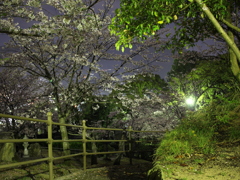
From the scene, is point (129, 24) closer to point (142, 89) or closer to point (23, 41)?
point (23, 41)

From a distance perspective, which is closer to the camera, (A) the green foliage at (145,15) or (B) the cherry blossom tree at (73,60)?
(A) the green foliage at (145,15)

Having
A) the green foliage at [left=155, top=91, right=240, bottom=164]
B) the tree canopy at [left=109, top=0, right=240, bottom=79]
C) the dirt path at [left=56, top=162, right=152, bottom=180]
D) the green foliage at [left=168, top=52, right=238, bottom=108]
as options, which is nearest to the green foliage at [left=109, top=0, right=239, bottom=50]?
the tree canopy at [left=109, top=0, right=240, bottom=79]

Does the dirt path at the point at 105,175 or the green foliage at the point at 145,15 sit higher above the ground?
the green foliage at the point at 145,15

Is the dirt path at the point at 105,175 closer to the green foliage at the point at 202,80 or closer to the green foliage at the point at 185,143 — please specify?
the green foliage at the point at 185,143

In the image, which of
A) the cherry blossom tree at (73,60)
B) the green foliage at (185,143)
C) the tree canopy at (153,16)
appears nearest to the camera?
the green foliage at (185,143)

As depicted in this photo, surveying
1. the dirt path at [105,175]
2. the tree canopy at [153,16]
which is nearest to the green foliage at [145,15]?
the tree canopy at [153,16]

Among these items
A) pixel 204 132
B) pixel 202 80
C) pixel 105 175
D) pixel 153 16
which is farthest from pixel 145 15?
pixel 202 80

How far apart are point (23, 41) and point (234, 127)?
864 cm

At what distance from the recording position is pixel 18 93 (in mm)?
16000

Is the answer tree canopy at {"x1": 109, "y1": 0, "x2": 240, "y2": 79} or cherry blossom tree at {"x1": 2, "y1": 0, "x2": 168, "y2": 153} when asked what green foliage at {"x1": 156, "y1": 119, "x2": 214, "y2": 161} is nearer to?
tree canopy at {"x1": 109, "y1": 0, "x2": 240, "y2": 79}

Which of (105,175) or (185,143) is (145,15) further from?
(105,175)

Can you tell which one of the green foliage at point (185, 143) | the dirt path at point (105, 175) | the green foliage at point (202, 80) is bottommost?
the dirt path at point (105, 175)

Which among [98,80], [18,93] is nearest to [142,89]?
[98,80]

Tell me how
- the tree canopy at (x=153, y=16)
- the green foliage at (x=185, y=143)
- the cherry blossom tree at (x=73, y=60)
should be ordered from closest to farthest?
the green foliage at (x=185, y=143), the tree canopy at (x=153, y=16), the cherry blossom tree at (x=73, y=60)
